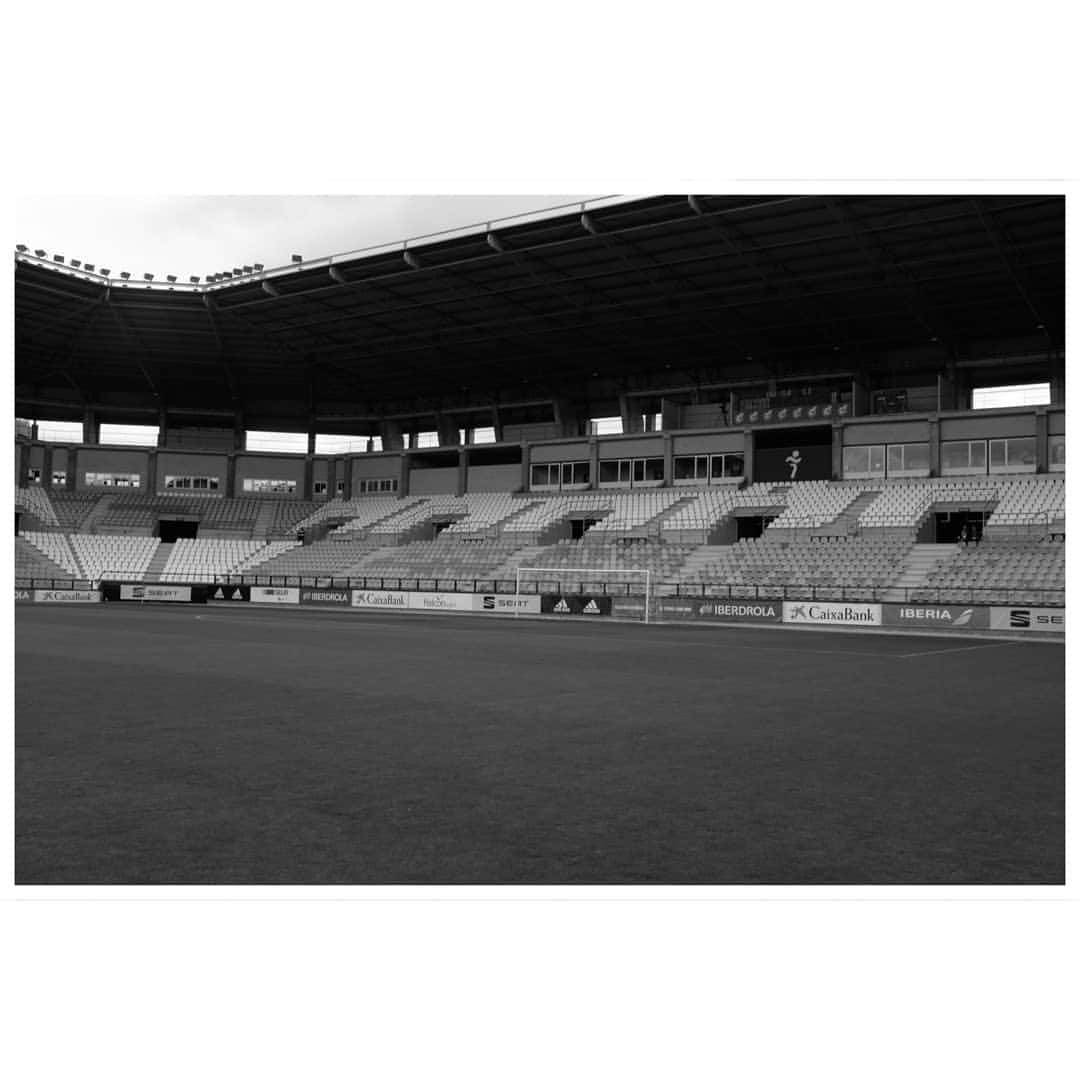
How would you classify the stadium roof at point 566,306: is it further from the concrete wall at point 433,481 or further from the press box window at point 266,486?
the press box window at point 266,486

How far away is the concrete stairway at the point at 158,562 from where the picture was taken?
60625mm

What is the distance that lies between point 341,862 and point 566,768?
3489 mm

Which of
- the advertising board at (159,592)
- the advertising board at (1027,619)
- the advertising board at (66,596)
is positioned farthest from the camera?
the advertising board at (159,592)

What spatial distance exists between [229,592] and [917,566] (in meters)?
36.3

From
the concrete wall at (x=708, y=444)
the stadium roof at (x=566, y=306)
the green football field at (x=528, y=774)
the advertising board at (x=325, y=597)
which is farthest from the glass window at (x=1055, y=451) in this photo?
the advertising board at (x=325, y=597)

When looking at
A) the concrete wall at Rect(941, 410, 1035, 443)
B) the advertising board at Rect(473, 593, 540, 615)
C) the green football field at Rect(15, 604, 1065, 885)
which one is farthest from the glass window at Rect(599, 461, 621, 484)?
the green football field at Rect(15, 604, 1065, 885)

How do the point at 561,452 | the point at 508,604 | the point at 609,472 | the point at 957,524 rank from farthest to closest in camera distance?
the point at 561,452, the point at 609,472, the point at 957,524, the point at 508,604

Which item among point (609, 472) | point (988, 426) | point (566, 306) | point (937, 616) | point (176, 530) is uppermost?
point (566, 306)

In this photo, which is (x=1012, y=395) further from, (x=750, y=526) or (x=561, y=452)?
(x=561, y=452)

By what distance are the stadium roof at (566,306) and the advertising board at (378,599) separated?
1623cm

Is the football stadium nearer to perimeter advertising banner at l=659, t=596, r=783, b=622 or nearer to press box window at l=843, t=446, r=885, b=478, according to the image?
perimeter advertising banner at l=659, t=596, r=783, b=622

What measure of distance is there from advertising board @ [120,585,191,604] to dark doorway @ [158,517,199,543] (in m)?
18.3

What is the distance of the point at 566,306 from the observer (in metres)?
52.3

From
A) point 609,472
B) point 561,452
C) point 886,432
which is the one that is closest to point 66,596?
point 561,452
